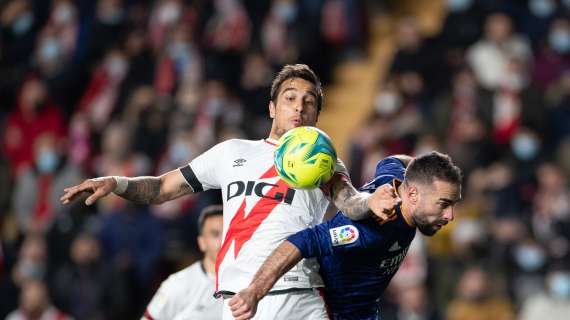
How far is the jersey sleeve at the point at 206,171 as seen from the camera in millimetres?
7008

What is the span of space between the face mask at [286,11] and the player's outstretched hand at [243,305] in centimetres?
1064

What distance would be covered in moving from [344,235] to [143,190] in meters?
1.31

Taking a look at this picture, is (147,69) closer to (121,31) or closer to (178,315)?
(121,31)

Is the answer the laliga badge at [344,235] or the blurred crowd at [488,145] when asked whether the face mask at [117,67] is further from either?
the laliga badge at [344,235]

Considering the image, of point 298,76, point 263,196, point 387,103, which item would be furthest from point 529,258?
point 263,196

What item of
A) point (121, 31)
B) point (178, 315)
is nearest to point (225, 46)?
point (121, 31)

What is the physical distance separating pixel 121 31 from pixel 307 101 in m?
11.3

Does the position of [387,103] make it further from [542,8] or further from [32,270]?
[32,270]

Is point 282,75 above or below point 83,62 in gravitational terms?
below

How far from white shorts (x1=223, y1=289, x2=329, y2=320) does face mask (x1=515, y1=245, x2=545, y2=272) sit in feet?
20.0

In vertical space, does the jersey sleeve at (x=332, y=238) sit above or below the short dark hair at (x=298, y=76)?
below

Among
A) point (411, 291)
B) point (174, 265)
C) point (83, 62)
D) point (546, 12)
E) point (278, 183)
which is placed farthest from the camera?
point (83, 62)

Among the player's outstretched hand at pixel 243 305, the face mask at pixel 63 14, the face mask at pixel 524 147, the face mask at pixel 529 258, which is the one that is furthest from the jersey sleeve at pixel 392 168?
the face mask at pixel 63 14

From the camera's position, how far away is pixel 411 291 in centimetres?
1174
